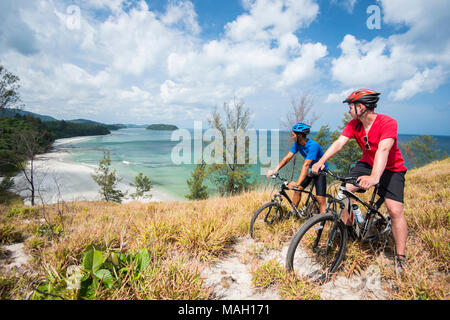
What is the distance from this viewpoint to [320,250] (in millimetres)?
2541

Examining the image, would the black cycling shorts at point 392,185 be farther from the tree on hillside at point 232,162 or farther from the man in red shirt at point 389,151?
the tree on hillside at point 232,162

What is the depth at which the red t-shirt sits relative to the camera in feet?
7.18

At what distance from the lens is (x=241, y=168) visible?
25781 millimetres

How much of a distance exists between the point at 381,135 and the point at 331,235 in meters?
1.39

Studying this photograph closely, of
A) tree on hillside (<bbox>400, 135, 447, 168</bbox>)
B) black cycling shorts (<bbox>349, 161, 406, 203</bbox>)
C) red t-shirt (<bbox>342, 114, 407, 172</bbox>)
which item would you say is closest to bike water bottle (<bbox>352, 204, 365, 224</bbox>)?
black cycling shorts (<bbox>349, 161, 406, 203</bbox>)

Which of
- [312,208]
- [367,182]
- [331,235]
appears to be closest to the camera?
[367,182]

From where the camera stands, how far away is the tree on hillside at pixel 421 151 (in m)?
36.8

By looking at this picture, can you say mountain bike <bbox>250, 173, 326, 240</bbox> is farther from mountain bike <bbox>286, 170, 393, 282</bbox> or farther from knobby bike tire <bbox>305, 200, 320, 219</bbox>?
mountain bike <bbox>286, 170, 393, 282</bbox>

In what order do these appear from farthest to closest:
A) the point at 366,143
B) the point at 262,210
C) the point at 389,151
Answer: the point at 262,210, the point at 366,143, the point at 389,151

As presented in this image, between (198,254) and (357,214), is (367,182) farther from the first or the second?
(198,254)

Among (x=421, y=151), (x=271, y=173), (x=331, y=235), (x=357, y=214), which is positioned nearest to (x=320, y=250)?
(x=331, y=235)

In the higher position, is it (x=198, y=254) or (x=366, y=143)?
(x=366, y=143)

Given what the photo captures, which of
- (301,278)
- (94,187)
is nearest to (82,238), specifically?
(301,278)

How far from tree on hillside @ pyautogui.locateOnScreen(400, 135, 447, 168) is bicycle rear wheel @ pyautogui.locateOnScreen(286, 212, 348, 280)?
161 feet
